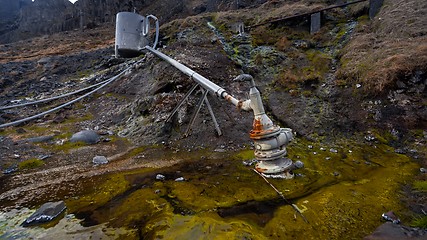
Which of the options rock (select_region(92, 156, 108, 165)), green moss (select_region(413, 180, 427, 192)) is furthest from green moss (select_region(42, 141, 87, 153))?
green moss (select_region(413, 180, 427, 192))

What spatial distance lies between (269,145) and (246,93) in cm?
423

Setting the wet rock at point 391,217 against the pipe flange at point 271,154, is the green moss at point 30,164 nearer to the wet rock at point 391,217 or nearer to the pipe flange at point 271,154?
the pipe flange at point 271,154

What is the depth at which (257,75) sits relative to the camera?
8719 millimetres

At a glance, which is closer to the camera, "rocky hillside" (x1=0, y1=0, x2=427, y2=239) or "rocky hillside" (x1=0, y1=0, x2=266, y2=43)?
"rocky hillside" (x1=0, y1=0, x2=427, y2=239)

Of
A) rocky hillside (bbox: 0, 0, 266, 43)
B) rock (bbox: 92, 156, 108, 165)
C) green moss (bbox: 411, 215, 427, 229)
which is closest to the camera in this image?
green moss (bbox: 411, 215, 427, 229)

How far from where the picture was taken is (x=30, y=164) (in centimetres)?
566

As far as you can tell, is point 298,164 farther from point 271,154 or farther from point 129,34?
point 129,34

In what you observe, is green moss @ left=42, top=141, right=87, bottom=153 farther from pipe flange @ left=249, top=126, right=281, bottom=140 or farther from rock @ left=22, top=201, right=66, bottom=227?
pipe flange @ left=249, top=126, right=281, bottom=140

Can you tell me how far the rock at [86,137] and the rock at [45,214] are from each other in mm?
3858

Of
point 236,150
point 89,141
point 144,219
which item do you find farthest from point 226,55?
point 144,219

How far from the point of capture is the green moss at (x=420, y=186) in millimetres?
3457

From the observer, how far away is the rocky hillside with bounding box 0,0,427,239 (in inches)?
221

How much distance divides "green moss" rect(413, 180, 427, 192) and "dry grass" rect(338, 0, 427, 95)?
10.6ft

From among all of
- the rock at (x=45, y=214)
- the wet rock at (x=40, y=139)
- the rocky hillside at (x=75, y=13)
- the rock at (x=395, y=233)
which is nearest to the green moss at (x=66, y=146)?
the wet rock at (x=40, y=139)
